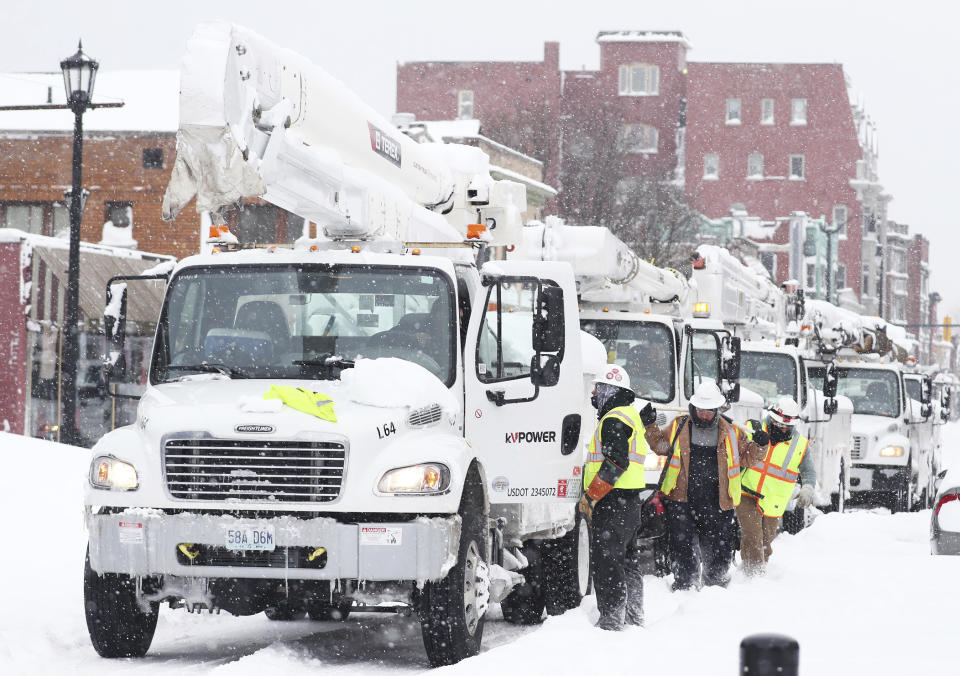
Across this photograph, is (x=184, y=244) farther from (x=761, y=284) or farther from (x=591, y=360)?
(x=591, y=360)

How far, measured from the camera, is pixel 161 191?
3894 centimetres

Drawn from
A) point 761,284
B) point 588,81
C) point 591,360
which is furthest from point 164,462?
point 588,81

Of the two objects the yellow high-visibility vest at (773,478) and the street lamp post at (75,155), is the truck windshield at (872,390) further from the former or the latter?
the street lamp post at (75,155)

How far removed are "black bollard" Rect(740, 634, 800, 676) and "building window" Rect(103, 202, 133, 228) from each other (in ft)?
123

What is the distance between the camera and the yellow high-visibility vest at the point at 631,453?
9641 millimetres

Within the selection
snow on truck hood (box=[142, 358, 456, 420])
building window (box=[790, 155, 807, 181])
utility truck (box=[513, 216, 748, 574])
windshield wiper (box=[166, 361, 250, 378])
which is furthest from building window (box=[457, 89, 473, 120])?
snow on truck hood (box=[142, 358, 456, 420])

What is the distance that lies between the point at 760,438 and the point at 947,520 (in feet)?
5.56

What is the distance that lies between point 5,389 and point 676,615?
788 inches

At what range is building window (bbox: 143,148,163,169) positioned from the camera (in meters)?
39.1

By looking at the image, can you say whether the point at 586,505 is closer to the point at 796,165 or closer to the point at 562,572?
the point at 562,572

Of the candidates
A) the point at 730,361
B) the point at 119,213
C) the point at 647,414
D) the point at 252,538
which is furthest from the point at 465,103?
the point at 252,538

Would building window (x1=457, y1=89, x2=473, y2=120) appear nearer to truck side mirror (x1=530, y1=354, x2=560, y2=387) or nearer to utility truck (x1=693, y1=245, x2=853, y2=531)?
utility truck (x1=693, y1=245, x2=853, y2=531)

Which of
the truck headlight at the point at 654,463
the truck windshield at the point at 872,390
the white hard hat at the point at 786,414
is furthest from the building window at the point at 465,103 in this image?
the white hard hat at the point at 786,414

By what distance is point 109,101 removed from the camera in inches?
1582
